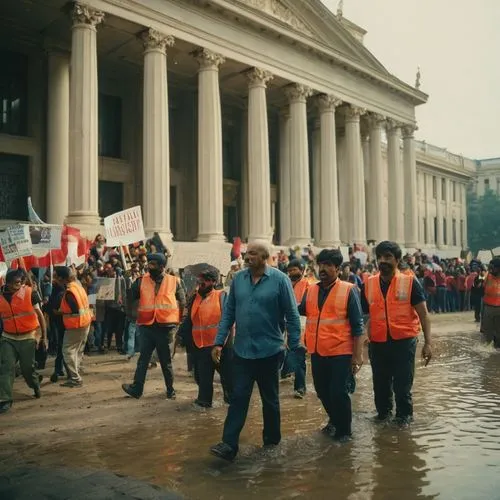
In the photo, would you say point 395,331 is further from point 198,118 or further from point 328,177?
point 328,177

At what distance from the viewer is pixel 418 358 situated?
36.9ft

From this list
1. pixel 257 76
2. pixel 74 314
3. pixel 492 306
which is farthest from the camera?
pixel 257 76

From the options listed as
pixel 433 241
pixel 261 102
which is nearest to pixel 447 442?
pixel 261 102

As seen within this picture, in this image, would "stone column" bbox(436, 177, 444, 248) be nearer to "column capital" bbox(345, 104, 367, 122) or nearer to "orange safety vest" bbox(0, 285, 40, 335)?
"column capital" bbox(345, 104, 367, 122)

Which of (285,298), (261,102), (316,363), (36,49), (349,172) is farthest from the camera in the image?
(349,172)

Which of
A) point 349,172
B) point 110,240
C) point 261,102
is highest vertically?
point 261,102

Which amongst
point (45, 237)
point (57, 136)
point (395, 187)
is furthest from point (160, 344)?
point (395, 187)

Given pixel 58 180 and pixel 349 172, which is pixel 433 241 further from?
pixel 58 180

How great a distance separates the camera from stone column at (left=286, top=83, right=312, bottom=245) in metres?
26.4

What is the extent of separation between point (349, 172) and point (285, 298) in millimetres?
25621

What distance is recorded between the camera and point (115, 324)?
12.4 m

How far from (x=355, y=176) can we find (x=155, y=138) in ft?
43.2

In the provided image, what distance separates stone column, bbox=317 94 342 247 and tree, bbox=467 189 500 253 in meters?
43.6

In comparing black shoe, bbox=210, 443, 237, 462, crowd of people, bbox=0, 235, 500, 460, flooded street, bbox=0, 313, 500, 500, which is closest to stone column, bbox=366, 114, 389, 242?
crowd of people, bbox=0, 235, 500, 460
